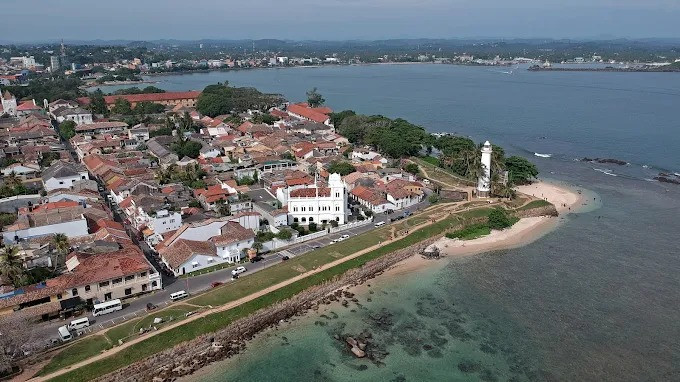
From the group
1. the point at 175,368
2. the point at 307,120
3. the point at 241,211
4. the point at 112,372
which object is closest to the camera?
the point at 112,372

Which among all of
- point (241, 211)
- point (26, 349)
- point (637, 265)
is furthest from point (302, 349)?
point (637, 265)

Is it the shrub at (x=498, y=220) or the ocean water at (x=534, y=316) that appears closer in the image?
the ocean water at (x=534, y=316)

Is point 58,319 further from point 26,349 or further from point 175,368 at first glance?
point 175,368

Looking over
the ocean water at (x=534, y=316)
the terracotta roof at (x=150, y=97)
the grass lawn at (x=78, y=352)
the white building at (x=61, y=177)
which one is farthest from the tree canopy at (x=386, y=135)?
the grass lawn at (x=78, y=352)

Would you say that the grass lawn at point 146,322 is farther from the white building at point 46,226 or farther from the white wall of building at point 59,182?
the white wall of building at point 59,182

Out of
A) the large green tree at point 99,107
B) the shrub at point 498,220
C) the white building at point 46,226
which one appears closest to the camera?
the white building at point 46,226

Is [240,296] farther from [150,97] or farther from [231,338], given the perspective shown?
[150,97]

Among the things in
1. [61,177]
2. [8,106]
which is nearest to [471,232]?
[61,177]
